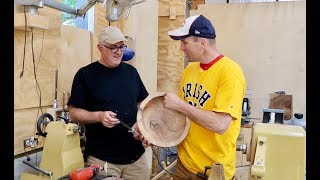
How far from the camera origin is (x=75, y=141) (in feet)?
5.88

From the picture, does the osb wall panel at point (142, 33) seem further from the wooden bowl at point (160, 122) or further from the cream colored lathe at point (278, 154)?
the cream colored lathe at point (278, 154)

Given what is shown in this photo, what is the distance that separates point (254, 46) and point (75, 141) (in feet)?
7.09

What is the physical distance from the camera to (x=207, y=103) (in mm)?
1574

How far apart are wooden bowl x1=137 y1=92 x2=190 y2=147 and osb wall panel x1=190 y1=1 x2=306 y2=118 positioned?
1.76 m

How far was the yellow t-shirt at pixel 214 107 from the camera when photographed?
1476 mm

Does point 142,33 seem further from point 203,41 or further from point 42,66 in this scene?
point 203,41

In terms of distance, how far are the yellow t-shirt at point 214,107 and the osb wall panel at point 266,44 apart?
1.74 metres

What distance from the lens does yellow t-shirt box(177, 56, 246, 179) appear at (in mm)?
1476

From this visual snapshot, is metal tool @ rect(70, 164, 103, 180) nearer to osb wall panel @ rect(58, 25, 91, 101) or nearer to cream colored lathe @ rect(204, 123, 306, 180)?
cream colored lathe @ rect(204, 123, 306, 180)

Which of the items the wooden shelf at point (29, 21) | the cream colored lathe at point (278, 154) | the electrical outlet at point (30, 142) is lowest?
the electrical outlet at point (30, 142)

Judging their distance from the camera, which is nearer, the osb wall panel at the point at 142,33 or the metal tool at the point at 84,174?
the metal tool at the point at 84,174

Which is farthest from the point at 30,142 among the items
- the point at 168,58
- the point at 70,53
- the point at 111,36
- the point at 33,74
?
the point at 168,58

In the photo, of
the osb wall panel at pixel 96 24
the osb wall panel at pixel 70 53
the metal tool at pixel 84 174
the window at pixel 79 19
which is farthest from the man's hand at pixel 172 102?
the window at pixel 79 19

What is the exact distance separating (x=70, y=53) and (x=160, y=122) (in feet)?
3.57
